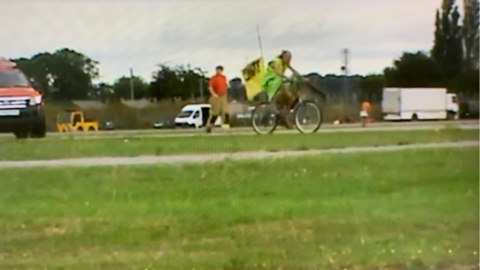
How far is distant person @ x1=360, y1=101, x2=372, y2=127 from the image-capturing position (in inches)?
113

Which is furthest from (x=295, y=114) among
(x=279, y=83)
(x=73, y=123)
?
(x=73, y=123)

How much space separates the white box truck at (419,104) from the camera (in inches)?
117

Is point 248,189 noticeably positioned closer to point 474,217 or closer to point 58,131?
point 58,131

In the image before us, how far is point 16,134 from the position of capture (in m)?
2.32

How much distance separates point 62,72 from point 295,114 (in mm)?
1005

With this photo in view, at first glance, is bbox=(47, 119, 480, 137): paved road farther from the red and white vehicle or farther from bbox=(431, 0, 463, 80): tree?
bbox=(431, 0, 463, 80): tree

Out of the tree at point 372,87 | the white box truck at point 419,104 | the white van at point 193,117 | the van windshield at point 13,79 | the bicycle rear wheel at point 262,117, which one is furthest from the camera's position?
the white box truck at point 419,104

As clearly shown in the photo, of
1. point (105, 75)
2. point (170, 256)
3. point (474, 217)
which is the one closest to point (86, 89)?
point (105, 75)

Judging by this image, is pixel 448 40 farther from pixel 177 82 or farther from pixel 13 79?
pixel 13 79

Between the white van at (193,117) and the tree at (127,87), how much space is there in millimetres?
173

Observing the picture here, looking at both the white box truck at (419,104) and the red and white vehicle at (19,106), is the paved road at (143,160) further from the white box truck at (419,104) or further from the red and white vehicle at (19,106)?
the white box truck at (419,104)

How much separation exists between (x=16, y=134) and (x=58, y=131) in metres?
0.14

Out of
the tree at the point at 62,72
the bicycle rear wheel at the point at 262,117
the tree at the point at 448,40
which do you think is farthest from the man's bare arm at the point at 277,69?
the tree at the point at 448,40

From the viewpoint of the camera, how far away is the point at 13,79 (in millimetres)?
2266
